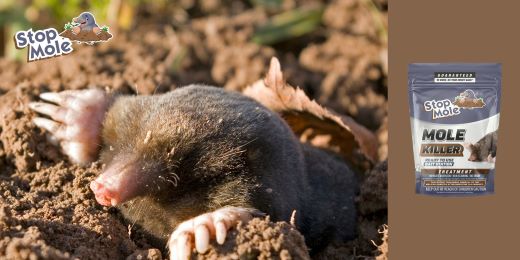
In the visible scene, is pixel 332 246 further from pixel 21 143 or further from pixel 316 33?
pixel 316 33

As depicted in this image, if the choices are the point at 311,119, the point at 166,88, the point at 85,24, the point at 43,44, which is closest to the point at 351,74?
the point at 311,119

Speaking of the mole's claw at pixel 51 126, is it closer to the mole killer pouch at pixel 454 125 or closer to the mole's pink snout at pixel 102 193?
the mole's pink snout at pixel 102 193

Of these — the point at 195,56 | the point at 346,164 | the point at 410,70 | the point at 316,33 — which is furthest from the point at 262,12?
the point at 410,70

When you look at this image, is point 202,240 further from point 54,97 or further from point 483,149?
point 54,97

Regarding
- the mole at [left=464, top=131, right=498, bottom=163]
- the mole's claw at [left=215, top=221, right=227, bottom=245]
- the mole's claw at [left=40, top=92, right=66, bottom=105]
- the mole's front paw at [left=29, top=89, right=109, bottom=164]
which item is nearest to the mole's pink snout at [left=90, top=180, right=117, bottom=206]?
the mole's claw at [left=215, top=221, right=227, bottom=245]

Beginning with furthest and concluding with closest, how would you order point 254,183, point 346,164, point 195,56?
1. point 195,56
2. point 346,164
3. point 254,183

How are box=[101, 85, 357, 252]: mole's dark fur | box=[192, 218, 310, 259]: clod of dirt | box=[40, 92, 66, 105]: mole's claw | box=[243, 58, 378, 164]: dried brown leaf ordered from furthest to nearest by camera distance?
box=[243, 58, 378, 164]: dried brown leaf
box=[40, 92, 66, 105]: mole's claw
box=[101, 85, 357, 252]: mole's dark fur
box=[192, 218, 310, 259]: clod of dirt

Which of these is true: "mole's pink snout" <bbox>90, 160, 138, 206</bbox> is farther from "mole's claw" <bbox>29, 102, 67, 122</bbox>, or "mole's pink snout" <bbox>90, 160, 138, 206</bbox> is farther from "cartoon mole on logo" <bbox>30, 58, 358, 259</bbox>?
"mole's claw" <bbox>29, 102, 67, 122</bbox>
